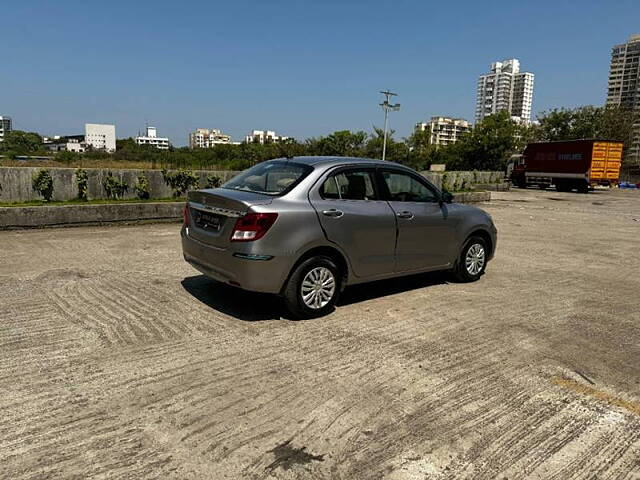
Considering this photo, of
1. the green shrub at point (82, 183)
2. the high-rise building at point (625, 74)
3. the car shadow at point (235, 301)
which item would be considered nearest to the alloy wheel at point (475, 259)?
the car shadow at point (235, 301)

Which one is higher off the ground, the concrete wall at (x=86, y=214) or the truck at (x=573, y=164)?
the truck at (x=573, y=164)

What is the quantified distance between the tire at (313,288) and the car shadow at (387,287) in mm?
551

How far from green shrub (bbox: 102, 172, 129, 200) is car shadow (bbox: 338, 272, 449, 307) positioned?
8002 mm

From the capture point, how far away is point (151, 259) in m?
7.40

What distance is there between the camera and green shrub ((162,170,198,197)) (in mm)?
12711

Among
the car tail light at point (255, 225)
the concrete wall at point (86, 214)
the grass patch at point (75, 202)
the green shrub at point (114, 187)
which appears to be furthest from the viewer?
the green shrub at point (114, 187)

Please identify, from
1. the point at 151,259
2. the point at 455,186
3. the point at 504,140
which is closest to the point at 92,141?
the point at 504,140

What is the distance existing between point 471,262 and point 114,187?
904 centimetres

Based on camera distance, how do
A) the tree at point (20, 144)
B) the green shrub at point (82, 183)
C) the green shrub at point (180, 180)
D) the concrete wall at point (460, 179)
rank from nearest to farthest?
the green shrub at point (82, 183)
the green shrub at point (180, 180)
the concrete wall at point (460, 179)
the tree at point (20, 144)

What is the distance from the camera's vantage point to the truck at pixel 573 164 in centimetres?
2923

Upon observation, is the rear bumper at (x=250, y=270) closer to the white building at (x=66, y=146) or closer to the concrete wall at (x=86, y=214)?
the concrete wall at (x=86, y=214)

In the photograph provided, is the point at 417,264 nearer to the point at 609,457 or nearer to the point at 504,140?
the point at 609,457

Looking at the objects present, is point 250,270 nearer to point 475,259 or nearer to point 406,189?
point 406,189

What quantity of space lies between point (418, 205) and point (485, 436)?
3306mm
